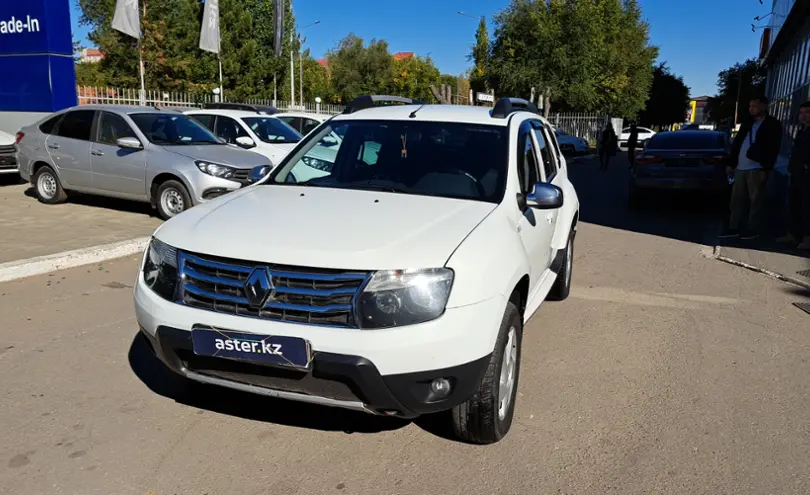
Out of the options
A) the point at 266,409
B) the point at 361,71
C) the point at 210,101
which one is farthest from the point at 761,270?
the point at 361,71

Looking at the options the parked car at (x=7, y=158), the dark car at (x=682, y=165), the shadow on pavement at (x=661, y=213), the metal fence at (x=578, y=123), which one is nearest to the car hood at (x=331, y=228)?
the shadow on pavement at (x=661, y=213)

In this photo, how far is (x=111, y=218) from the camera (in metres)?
9.55

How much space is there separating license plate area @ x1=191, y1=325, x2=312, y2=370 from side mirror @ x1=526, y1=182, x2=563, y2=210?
1729 mm

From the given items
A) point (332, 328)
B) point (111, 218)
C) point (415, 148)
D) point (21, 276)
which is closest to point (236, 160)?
point (111, 218)

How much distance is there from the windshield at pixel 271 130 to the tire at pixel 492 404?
30.8 ft

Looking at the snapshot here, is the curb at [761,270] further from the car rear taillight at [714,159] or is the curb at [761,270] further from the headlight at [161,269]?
the headlight at [161,269]

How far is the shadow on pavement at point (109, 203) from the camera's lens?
→ 10352 millimetres

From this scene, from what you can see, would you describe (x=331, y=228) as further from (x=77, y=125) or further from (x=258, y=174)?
(x=77, y=125)

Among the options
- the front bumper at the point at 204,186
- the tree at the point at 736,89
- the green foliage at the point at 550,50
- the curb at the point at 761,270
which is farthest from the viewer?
the tree at the point at 736,89

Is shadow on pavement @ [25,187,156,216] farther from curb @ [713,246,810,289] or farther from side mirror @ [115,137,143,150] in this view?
curb @ [713,246,810,289]

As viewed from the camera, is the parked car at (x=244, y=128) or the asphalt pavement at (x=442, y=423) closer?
the asphalt pavement at (x=442, y=423)

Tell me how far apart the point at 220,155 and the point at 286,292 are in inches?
279

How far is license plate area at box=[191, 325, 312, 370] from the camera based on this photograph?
9.50 feet

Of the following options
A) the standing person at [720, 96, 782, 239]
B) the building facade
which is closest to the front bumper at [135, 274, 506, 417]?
the standing person at [720, 96, 782, 239]
